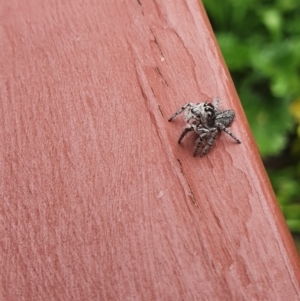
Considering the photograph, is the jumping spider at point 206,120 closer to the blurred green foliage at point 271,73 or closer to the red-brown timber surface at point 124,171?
the red-brown timber surface at point 124,171

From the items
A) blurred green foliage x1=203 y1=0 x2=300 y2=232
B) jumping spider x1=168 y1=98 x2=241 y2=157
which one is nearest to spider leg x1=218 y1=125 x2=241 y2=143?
jumping spider x1=168 y1=98 x2=241 y2=157

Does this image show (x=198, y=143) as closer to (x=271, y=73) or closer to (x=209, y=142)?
(x=209, y=142)

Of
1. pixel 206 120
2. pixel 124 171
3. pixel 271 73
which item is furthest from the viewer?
pixel 271 73

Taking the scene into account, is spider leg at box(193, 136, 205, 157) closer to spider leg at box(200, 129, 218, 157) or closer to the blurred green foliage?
spider leg at box(200, 129, 218, 157)

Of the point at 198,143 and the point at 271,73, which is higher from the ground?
the point at 198,143

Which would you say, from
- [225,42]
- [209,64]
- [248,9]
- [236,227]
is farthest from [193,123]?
[248,9]

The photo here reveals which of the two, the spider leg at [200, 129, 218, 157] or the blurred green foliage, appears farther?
the blurred green foliage

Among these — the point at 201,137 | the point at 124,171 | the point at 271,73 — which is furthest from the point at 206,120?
the point at 271,73

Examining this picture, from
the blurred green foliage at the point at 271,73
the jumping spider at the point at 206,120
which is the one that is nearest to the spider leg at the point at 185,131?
the jumping spider at the point at 206,120
